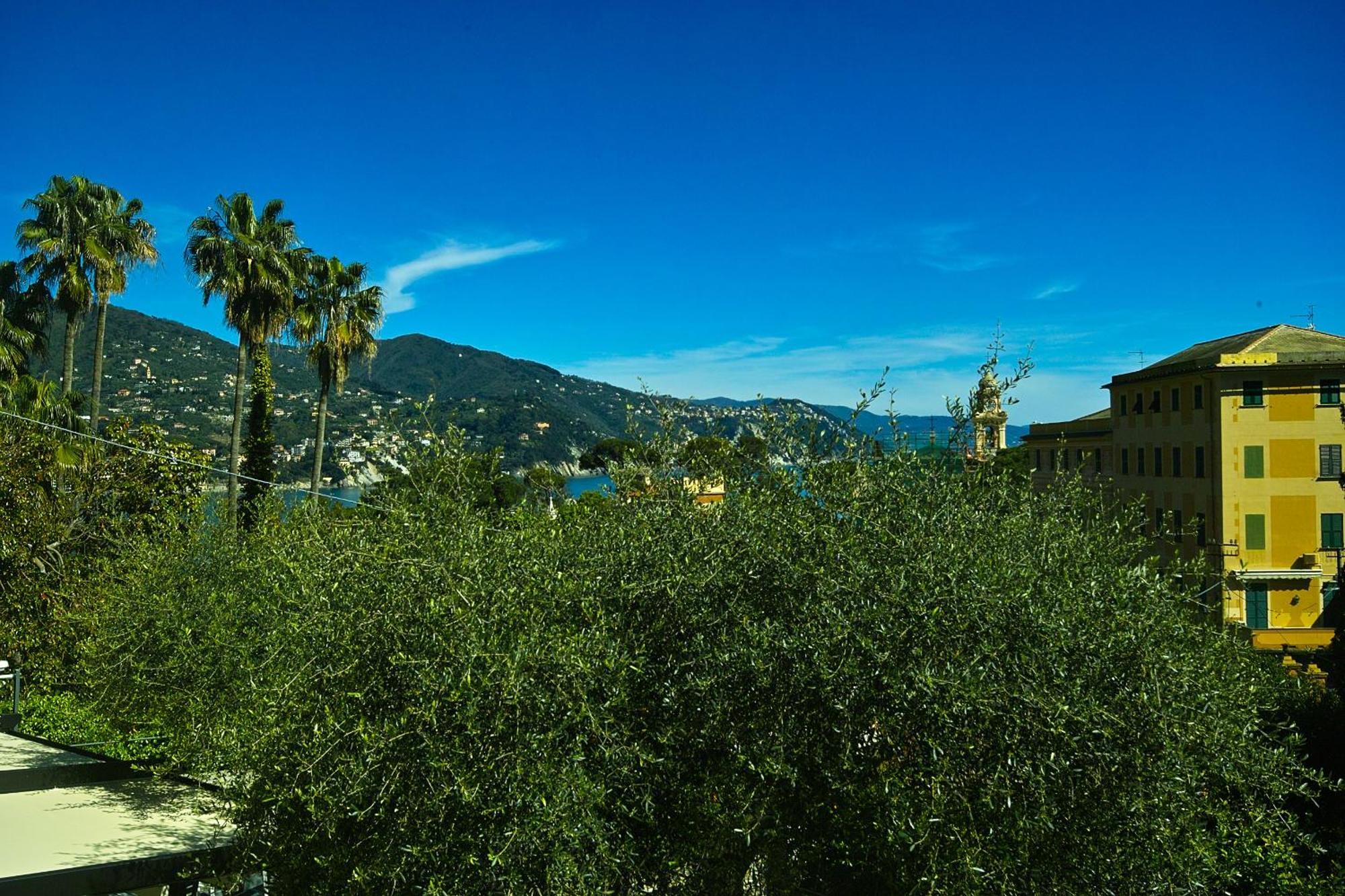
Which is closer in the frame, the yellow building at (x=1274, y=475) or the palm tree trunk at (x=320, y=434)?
the palm tree trunk at (x=320, y=434)

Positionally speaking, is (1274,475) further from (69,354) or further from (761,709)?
(69,354)

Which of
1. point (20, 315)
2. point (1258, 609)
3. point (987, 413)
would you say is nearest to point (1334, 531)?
point (1258, 609)

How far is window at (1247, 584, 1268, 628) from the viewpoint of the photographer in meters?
34.1

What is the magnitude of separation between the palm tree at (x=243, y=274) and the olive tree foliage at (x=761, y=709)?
78.3 ft

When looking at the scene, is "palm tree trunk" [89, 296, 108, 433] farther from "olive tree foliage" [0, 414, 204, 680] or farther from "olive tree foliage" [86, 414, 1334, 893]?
"olive tree foliage" [86, 414, 1334, 893]

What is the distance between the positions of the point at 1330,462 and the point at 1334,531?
239 cm

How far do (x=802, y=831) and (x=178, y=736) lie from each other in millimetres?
8921

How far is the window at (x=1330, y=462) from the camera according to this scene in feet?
112

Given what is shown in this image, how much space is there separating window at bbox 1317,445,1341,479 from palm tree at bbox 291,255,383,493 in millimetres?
32902

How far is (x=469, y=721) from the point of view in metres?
5.97

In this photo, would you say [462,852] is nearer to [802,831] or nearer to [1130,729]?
[802,831]

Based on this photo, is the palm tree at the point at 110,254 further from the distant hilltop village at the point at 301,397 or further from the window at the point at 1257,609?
the window at the point at 1257,609

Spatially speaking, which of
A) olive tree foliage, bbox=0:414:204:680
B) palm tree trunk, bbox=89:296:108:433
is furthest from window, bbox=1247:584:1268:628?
palm tree trunk, bbox=89:296:108:433

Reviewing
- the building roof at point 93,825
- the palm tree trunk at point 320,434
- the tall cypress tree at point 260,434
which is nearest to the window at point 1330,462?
the palm tree trunk at point 320,434
